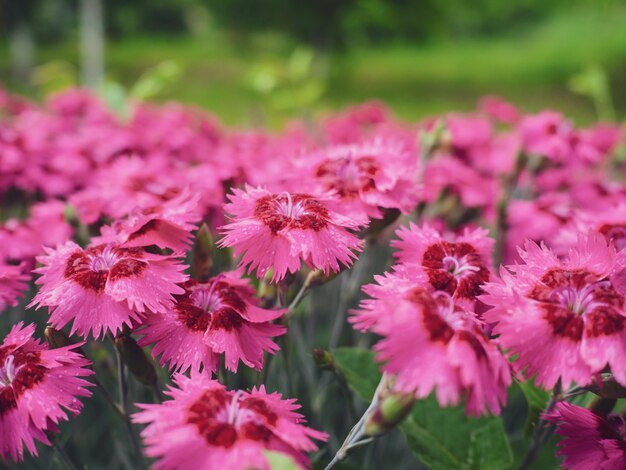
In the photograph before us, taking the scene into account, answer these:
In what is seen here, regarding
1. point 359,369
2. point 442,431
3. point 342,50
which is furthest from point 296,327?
point 342,50

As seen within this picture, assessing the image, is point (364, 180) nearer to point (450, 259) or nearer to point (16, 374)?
point (450, 259)

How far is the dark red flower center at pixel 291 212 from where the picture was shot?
2.74 feet

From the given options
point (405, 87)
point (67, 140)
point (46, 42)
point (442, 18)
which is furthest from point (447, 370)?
point (46, 42)

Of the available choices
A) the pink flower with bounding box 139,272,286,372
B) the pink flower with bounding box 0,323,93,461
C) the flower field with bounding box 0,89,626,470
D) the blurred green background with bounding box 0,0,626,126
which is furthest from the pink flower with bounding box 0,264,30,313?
the blurred green background with bounding box 0,0,626,126

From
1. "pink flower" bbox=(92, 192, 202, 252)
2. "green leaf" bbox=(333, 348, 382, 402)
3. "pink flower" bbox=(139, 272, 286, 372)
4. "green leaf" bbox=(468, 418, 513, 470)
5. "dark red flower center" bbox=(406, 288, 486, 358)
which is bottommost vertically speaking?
"green leaf" bbox=(468, 418, 513, 470)

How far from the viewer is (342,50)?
8961 mm

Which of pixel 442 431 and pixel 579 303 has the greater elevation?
pixel 579 303

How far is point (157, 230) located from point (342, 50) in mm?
8536

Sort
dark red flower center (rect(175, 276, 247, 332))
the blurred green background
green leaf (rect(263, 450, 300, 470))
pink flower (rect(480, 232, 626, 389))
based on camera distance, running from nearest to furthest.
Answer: green leaf (rect(263, 450, 300, 470)) < pink flower (rect(480, 232, 626, 389)) < dark red flower center (rect(175, 276, 247, 332)) < the blurred green background

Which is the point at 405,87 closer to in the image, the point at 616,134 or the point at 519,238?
the point at 616,134

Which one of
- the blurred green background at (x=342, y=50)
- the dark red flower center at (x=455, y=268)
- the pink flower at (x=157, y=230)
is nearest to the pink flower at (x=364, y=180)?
the dark red flower center at (x=455, y=268)

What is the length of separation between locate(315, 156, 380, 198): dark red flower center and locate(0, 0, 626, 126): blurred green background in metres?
0.90

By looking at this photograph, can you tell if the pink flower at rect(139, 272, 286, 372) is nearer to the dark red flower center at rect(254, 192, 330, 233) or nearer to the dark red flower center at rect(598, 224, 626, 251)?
the dark red flower center at rect(254, 192, 330, 233)

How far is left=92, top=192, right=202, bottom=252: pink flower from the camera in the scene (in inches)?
33.7
